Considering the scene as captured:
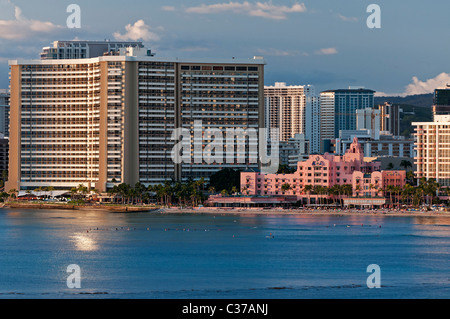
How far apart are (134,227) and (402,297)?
76.7 m

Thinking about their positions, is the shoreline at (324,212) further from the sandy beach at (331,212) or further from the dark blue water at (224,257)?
the dark blue water at (224,257)

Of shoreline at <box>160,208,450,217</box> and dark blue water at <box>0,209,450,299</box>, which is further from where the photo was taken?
shoreline at <box>160,208,450,217</box>

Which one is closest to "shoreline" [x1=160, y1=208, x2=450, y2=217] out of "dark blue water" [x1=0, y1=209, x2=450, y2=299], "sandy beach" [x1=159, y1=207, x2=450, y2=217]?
"sandy beach" [x1=159, y1=207, x2=450, y2=217]

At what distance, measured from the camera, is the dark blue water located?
8656cm

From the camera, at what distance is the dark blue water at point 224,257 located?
86562 millimetres

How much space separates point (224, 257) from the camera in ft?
365

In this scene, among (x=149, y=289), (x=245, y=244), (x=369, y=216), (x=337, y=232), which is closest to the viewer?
(x=149, y=289)

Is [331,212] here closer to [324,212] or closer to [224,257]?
[324,212]

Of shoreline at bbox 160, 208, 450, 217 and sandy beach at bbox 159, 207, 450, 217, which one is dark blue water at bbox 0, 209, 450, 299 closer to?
shoreline at bbox 160, 208, 450, 217

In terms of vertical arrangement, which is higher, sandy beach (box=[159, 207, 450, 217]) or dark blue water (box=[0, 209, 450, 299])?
sandy beach (box=[159, 207, 450, 217])
